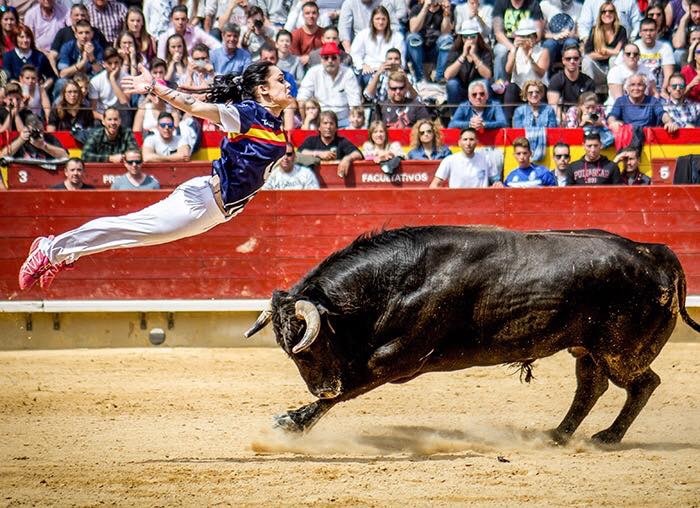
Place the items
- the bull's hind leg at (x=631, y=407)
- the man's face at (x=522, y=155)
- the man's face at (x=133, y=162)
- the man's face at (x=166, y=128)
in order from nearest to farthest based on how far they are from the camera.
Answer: the bull's hind leg at (x=631, y=407)
the man's face at (x=133, y=162)
the man's face at (x=522, y=155)
the man's face at (x=166, y=128)

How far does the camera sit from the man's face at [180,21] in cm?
1248

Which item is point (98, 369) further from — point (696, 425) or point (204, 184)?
point (696, 425)

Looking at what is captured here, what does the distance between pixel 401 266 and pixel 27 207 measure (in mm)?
5297

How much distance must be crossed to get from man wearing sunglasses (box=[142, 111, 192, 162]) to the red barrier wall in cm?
52

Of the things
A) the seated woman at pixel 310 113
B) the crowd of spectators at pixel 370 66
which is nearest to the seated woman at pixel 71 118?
the crowd of spectators at pixel 370 66

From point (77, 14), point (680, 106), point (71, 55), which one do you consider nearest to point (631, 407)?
point (680, 106)

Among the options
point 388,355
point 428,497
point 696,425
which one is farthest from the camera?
point 696,425

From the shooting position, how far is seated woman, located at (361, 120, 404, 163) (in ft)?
35.7

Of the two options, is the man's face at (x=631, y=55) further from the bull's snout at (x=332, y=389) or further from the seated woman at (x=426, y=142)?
the bull's snout at (x=332, y=389)

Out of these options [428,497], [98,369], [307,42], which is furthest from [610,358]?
[307,42]

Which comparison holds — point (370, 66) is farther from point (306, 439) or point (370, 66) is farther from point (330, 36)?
point (306, 439)

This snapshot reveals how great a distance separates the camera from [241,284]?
10734 mm

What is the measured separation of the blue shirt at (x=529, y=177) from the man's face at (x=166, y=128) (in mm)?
3244

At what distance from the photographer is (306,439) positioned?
679 centimetres
